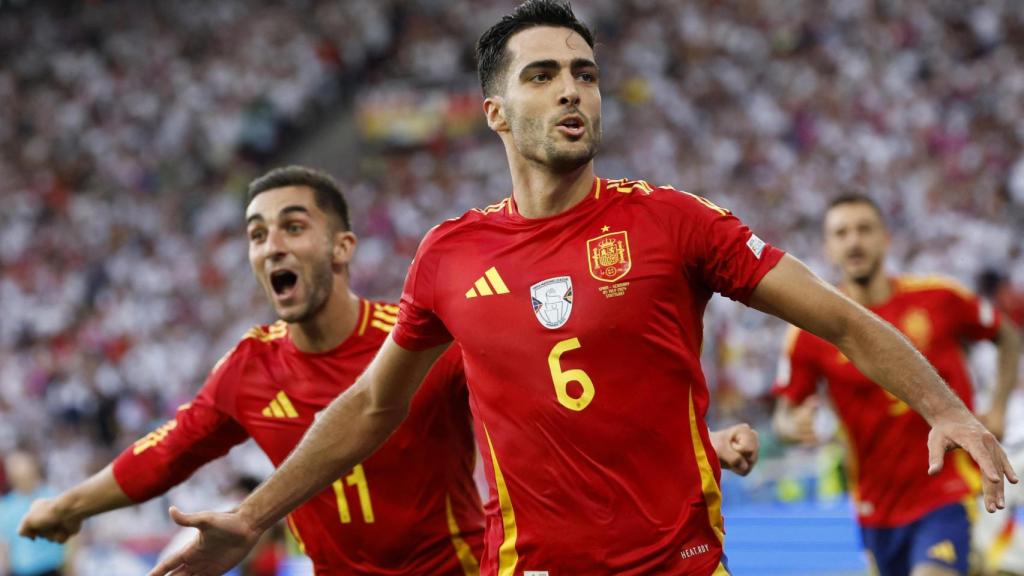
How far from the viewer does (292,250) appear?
546 centimetres

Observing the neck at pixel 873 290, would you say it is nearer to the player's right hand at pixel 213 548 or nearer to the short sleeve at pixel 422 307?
the short sleeve at pixel 422 307

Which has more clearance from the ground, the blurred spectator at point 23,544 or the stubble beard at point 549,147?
the stubble beard at point 549,147

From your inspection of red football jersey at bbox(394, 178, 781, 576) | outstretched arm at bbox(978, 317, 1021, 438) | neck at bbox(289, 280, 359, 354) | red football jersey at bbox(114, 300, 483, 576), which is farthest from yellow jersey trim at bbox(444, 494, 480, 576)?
outstretched arm at bbox(978, 317, 1021, 438)

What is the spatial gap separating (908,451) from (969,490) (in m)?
0.35

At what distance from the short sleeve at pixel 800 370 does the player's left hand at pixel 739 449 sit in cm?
281

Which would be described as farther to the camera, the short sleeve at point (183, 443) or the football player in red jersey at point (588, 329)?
the short sleeve at point (183, 443)

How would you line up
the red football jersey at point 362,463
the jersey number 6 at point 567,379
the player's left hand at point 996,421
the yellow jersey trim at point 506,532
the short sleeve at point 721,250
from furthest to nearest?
the player's left hand at point 996,421 < the red football jersey at point 362,463 < the yellow jersey trim at point 506,532 < the jersey number 6 at point 567,379 < the short sleeve at point 721,250

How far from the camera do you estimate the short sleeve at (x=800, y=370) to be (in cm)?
705

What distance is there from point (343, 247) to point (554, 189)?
1863 millimetres

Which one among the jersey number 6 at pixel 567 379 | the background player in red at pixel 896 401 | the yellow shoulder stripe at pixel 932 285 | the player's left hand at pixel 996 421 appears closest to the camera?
the jersey number 6 at pixel 567 379

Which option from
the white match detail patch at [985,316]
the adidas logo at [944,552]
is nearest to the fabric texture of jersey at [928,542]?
the adidas logo at [944,552]

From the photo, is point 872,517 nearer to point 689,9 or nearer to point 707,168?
point 707,168

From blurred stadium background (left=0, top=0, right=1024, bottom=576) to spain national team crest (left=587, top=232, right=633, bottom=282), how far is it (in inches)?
310

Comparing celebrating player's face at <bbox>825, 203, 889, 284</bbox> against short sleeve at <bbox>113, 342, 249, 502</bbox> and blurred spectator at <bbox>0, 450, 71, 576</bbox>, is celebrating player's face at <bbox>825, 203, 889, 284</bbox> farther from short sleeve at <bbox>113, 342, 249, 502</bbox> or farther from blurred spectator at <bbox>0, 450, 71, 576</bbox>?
blurred spectator at <bbox>0, 450, 71, 576</bbox>
